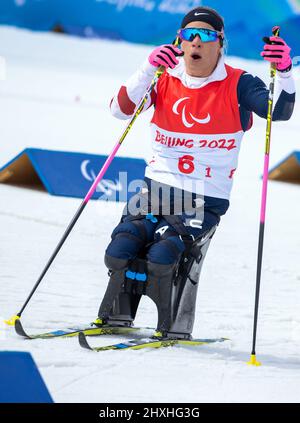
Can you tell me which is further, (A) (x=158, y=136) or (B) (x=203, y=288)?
(B) (x=203, y=288)

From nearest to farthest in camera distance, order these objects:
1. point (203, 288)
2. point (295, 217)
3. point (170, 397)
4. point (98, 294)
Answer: point (170, 397) < point (98, 294) < point (203, 288) < point (295, 217)

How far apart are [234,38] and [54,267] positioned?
15.4 m

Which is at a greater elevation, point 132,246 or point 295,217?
point 295,217

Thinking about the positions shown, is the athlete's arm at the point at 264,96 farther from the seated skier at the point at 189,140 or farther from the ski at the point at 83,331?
the ski at the point at 83,331

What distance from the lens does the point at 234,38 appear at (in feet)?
71.3

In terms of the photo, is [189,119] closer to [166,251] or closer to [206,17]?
[206,17]

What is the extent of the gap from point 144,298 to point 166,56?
1756 mm

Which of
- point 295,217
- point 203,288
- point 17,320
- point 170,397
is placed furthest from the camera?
point 295,217

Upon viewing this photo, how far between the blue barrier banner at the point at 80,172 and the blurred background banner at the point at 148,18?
10718 mm

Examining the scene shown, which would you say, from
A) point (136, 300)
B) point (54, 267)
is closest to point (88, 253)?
point (54, 267)

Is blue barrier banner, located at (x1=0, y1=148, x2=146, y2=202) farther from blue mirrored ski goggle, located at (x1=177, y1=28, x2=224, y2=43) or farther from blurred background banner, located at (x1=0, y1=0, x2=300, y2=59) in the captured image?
blurred background banner, located at (x1=0, y1=0, x2=300, y2=59)

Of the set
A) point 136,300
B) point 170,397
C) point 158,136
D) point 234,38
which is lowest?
point 170,397

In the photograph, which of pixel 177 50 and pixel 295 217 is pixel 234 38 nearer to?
pixel 295 217

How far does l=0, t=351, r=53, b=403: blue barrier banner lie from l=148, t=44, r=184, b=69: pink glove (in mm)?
1974
